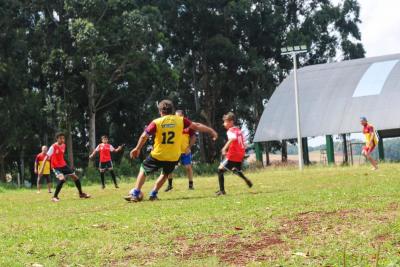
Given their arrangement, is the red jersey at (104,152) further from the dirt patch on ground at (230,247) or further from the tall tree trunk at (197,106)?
the tall tree trunk at (197,106)

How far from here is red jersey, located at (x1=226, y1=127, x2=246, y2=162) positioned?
1445 cm

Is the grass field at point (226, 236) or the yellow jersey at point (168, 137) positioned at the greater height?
the yellow jersey at point (168, 137)

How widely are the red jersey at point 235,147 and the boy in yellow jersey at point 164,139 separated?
1.68 meters

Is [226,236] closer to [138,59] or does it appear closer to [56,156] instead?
[56,156]

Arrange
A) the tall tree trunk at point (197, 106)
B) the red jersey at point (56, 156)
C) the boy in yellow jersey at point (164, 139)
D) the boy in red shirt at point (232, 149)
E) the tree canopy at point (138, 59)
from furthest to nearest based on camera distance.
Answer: the tall tree trunk at point (197, 106) < the tree canopy at point (138, 59) < the red jersey at point (56, 156) < the boy in red shirt at point (232, 149) < the boy in yellow jersey at point (164, 139)

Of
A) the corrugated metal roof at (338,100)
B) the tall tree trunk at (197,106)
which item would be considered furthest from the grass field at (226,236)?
the tall tree trunk at (197,106)

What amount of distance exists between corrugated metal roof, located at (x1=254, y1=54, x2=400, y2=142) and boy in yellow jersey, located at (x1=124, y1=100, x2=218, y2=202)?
25395 millimetres

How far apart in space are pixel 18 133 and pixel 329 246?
139 feet

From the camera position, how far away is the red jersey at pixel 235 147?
47.4 ft

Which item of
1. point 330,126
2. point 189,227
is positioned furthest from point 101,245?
point 330,126

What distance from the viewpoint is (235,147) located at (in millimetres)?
14477

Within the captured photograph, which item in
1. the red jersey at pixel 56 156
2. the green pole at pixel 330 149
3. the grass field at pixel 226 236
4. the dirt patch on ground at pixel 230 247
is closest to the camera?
the grass field at pixel 226 236

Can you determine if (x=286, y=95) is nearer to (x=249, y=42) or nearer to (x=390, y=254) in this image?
(x=249, y=42)

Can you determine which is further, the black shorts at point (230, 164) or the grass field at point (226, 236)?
the black shorts at point (230, 164)
